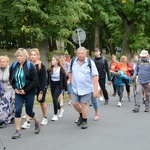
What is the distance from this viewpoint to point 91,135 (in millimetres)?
7664

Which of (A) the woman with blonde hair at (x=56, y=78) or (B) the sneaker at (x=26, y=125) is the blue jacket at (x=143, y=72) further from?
(B) the sneaker at (x=26, y=125)

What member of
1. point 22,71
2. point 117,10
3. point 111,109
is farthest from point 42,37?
point 117,10

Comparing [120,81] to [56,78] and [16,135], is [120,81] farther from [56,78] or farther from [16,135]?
[16,135]

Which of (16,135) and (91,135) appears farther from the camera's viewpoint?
(91,135)

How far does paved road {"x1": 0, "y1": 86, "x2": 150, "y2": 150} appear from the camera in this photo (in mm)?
6777

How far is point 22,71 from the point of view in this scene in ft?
24.5

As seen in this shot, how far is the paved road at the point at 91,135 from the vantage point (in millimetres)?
6777

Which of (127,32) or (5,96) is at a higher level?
(127,32)

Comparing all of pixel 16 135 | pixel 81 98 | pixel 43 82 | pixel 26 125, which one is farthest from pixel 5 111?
pixel 81 98

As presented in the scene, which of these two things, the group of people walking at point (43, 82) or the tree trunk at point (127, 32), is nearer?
the group of people walking at point (43, 82)

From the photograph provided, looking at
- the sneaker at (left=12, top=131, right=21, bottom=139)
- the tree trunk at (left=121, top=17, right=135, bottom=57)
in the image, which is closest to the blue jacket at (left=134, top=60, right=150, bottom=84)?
the sneaker at (left=12, top=131, right=21, bottom=139)

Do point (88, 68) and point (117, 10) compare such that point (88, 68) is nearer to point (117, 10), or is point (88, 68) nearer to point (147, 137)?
point (147, 137)

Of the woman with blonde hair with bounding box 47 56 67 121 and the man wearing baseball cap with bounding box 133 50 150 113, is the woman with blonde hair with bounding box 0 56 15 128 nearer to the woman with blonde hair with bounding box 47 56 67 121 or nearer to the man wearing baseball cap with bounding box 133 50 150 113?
the woman with blonde hair with bounding box 47 56 67 121

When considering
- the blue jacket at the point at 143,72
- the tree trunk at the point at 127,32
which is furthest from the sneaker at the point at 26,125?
the tree trunk at the point at 127,32
